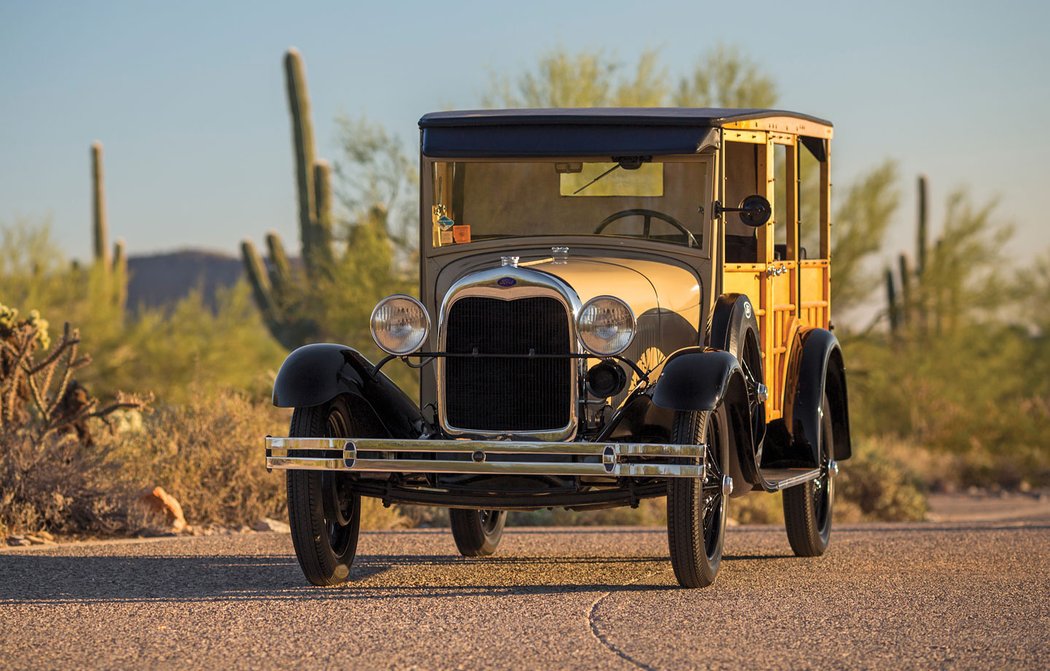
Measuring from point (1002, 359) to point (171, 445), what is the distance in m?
25.9

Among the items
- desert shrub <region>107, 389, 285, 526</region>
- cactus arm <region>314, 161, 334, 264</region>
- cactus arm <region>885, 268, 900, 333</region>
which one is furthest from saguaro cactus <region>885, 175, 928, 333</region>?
desert shrub <region>107, 389, 285, 526</region>

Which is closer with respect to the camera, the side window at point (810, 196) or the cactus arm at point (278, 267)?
the side window at point (810, 196)

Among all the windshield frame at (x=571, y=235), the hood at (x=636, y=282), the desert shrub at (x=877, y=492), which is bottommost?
the desert shrub at (x=877, y=492)

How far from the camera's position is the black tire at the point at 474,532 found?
10.9 metres

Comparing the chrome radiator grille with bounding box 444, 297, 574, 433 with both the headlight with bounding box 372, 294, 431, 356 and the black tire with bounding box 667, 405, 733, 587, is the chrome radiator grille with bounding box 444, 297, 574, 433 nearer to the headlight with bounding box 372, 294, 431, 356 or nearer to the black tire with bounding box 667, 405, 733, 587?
the headlight with bounding box 372, 294, 431, 356

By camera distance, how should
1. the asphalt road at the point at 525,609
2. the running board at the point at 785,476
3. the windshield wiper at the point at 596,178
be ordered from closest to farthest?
the asphalt road at the point at 525,609 → the running board at the point at 785,476 → the windshield wiper at the point at 596,178

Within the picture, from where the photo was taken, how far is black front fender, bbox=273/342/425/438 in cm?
891

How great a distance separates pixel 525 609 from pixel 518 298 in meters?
1.61

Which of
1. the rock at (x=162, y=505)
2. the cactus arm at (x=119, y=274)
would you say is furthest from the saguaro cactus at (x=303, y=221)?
the rock at (x=162, y=505)

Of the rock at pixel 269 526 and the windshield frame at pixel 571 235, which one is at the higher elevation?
the windshield frame at pixel 571 235

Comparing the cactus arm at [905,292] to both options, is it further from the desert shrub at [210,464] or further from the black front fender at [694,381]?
the black front fender at [694,381]

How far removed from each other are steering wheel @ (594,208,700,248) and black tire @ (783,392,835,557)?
1.90 meters

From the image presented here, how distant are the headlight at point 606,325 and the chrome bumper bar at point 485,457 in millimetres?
603

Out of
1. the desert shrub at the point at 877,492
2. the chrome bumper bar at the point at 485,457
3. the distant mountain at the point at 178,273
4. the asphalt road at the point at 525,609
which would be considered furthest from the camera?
the distant mountain at the point at 178,273
